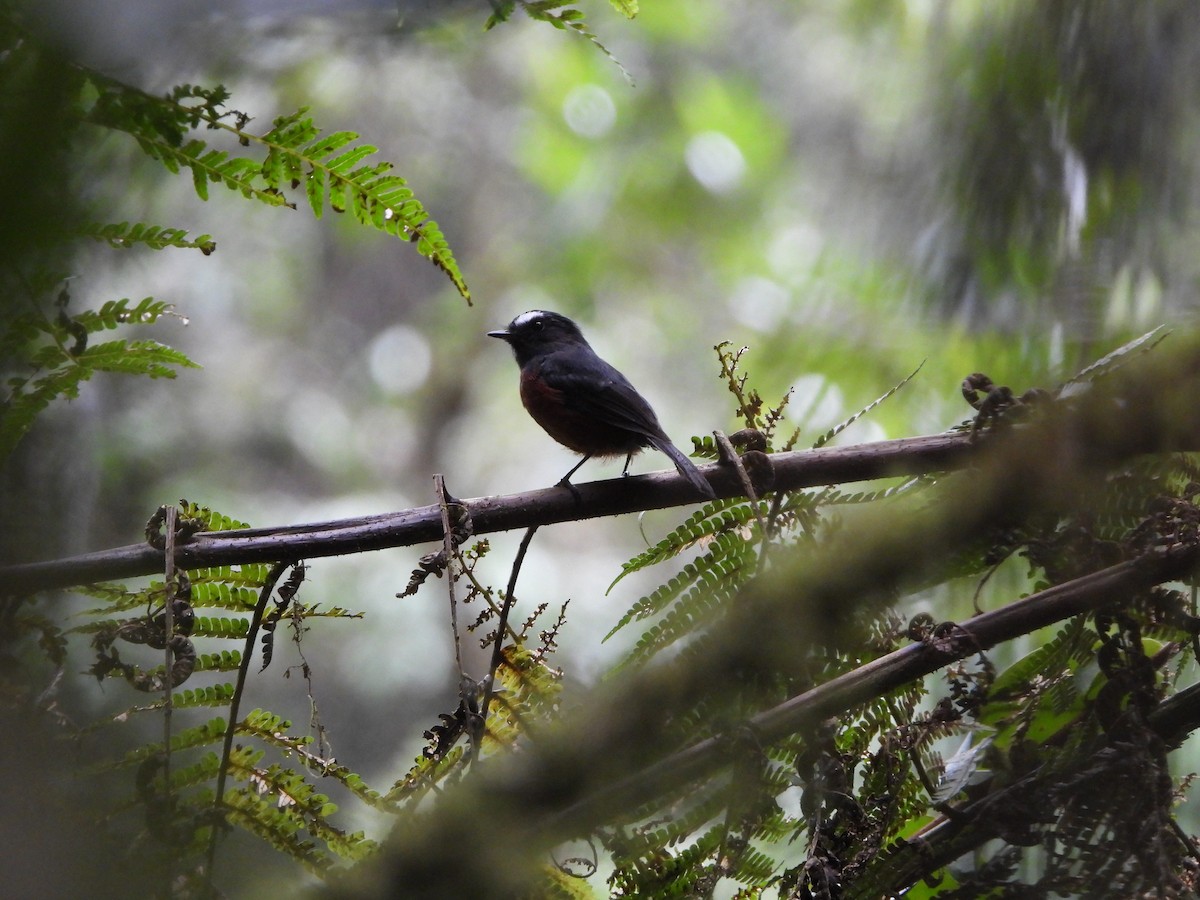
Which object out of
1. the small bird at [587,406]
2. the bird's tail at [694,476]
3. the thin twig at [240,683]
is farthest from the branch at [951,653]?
the small bird at [587,406]

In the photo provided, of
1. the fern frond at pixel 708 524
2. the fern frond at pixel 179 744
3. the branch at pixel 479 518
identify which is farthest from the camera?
the fern frond at pixel 708 524

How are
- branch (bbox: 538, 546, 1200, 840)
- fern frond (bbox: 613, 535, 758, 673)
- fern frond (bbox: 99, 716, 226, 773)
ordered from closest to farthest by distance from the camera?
fern frond (bbox: 99, 716, 226, 773)
branch (bbox: 538, 546, 1200, 840)
fern frond (bbox: 613, 535, 758, 673)

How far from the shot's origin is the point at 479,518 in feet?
5.03

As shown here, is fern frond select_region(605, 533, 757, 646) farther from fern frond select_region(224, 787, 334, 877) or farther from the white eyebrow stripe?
the white eyebrow stripe

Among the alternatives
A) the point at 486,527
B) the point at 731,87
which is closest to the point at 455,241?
the point at 731,87

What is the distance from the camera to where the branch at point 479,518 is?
1368 millimetres

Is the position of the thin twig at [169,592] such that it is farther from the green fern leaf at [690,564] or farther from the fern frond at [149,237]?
the green fern leaf at [690,564]

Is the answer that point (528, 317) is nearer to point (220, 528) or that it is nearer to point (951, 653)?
point (220, 528)

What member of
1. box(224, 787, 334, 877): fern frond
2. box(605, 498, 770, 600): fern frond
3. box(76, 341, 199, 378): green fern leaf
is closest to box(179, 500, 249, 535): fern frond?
box(76, 341, 199, 378): green fern leaf

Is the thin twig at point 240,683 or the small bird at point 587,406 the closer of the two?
the thin twig at point 240,683

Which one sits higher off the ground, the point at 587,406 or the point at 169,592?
the point at 587,406

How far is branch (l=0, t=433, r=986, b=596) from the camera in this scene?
4.49ft

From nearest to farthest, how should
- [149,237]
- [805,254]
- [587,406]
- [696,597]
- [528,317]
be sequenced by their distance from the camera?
[149,237], [696,597], [805,254], [587,406], [528,317]

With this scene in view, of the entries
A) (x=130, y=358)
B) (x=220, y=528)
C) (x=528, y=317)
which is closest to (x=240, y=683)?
(x=220, y=528)
